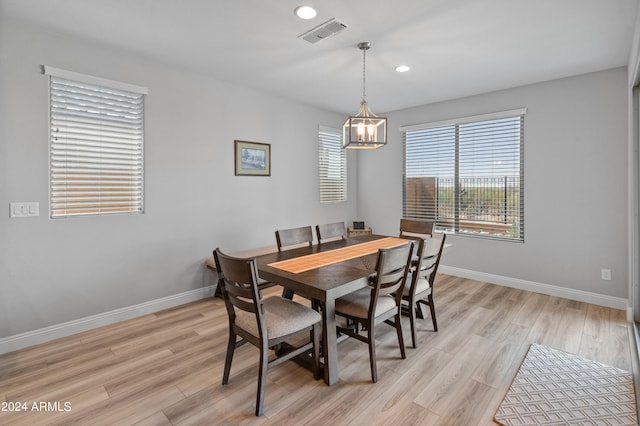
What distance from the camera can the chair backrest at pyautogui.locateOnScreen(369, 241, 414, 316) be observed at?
6.73ft

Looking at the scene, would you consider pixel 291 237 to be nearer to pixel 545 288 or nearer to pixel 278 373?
pixel 278 373

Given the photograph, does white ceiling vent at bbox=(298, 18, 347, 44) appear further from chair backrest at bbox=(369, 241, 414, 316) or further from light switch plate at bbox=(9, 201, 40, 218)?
light switch plate at bbox=(9, 201, 40, 218)

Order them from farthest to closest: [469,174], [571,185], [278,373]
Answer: [469,174] → [571,185] → [278,373]

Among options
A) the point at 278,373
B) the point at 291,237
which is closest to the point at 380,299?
the point at 278,373

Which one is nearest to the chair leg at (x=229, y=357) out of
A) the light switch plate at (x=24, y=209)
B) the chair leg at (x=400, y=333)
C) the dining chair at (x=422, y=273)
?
the chair leg at (x=400, y=333)

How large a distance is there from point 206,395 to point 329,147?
4.15 meters

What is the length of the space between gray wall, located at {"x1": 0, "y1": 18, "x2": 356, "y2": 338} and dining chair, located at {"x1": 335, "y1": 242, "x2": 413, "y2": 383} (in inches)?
85.3

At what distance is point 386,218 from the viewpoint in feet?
18.2

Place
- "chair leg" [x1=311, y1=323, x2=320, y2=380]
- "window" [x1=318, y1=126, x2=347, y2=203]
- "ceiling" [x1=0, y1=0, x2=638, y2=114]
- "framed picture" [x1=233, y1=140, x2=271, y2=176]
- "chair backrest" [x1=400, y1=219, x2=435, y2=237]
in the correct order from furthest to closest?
1. "window" [x1=318, y1=126, x2=347, y2=203]
2. "framed picture" [x1=233, y1=140, x2=271, y2=176]
3. "chair backrest" [x1=400, y1=219, x2=435, y2=237]
4. "ceiling" [x1=0, y1=0, x2=638, y2=114]
5. "chair leg" [x1=311, y1=323, x2=320, y2=380]

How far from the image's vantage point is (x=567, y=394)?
206cm

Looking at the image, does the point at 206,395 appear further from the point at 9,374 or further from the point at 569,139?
the point at 569,139

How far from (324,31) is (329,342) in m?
2.48

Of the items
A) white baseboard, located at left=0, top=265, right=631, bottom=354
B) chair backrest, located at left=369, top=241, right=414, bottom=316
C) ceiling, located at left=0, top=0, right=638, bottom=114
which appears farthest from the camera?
white baseboard, located at left=0, top=265, right=631, bottom=354

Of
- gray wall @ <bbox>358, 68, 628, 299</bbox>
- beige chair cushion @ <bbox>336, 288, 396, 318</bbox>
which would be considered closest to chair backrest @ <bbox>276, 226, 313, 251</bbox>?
beige chair cushion @ <bbox>336, 288, 396, 318</bbox>
